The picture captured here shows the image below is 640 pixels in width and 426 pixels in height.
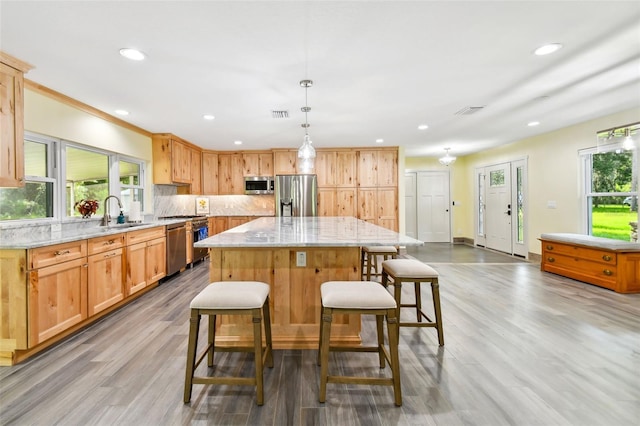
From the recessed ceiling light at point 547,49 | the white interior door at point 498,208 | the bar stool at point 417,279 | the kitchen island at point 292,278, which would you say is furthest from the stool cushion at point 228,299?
the white interior door at point 498,208

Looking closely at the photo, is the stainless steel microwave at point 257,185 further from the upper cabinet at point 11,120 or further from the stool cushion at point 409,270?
the stool cushion at point 409,270

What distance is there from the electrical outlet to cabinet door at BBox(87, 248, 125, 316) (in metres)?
2.07

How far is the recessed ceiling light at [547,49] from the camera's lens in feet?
7.57

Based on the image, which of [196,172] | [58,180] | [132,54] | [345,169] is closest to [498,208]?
[345,169]

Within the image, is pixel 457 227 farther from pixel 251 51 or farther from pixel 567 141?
pixel 251 51

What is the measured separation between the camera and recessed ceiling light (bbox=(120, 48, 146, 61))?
7.59ft

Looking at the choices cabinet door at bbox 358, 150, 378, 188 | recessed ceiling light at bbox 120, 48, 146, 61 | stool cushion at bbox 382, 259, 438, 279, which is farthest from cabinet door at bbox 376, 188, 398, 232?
recessed ceiling light at bbox 120, 48, 146, 61

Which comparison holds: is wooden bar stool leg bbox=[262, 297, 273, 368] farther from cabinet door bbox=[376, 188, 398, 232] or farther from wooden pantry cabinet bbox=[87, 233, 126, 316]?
cabinet door bbox=[376, 188, 398, 232]

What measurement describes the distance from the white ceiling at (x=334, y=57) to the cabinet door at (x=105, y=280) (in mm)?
1769

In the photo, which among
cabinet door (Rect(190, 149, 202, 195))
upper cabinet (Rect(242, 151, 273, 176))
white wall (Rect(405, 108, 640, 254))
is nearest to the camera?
white wall (Rect(405, 108, 640, 254))

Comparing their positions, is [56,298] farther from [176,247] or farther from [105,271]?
[176,247]

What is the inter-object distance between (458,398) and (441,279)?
2732 millimetres

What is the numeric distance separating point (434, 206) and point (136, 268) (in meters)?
7.14

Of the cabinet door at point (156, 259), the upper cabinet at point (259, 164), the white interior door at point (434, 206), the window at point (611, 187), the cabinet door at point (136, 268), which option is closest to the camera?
the cabinet door at point (136, 268)
